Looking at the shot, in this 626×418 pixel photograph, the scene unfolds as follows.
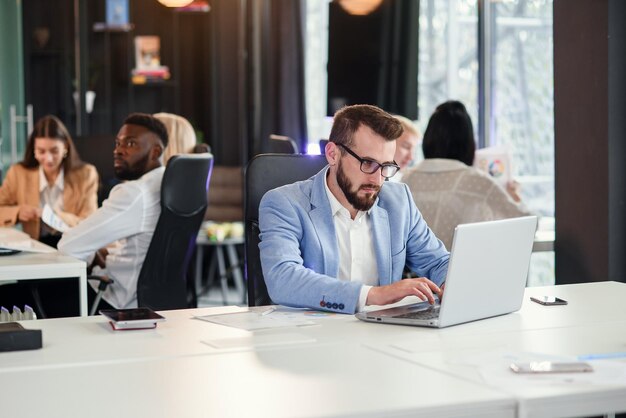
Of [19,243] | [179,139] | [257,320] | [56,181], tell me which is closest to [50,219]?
[19,243]

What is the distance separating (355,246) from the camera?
3061mm

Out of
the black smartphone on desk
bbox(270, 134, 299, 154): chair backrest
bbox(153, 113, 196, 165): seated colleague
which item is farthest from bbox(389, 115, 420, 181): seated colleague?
the black smartphone on desk

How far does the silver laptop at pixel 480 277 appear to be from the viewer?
7.58 ft

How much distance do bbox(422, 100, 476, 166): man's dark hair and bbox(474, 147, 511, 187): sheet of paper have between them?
0.52 meters

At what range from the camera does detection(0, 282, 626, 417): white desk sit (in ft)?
5.46

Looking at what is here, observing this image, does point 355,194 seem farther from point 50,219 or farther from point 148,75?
point 148,75

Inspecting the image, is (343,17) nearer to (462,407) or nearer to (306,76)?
(306,76)

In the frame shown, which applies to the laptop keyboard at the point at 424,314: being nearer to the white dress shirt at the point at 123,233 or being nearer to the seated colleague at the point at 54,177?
the white dress shirt at the point at 123,233

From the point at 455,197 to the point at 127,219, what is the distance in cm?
143

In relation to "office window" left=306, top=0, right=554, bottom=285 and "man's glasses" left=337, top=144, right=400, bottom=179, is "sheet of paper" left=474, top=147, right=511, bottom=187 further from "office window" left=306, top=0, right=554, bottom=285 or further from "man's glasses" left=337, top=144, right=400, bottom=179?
"man's glasses" left=337, top=144, right=400, bottom=179

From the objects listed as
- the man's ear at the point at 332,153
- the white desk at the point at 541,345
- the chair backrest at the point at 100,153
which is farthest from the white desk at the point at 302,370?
the chair backrest at the point at 100,153

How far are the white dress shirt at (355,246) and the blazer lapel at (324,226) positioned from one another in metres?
0.05

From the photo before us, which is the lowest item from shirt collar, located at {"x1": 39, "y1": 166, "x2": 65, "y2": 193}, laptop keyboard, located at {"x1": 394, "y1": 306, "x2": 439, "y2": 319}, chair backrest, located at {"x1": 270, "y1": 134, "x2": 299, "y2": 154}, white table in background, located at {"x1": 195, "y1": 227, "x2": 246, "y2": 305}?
white table in background, located at {"x1": 195, "y1": 227, "x2": 246, "y2": 305}

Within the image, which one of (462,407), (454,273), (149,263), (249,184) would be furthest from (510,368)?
(149,263)
